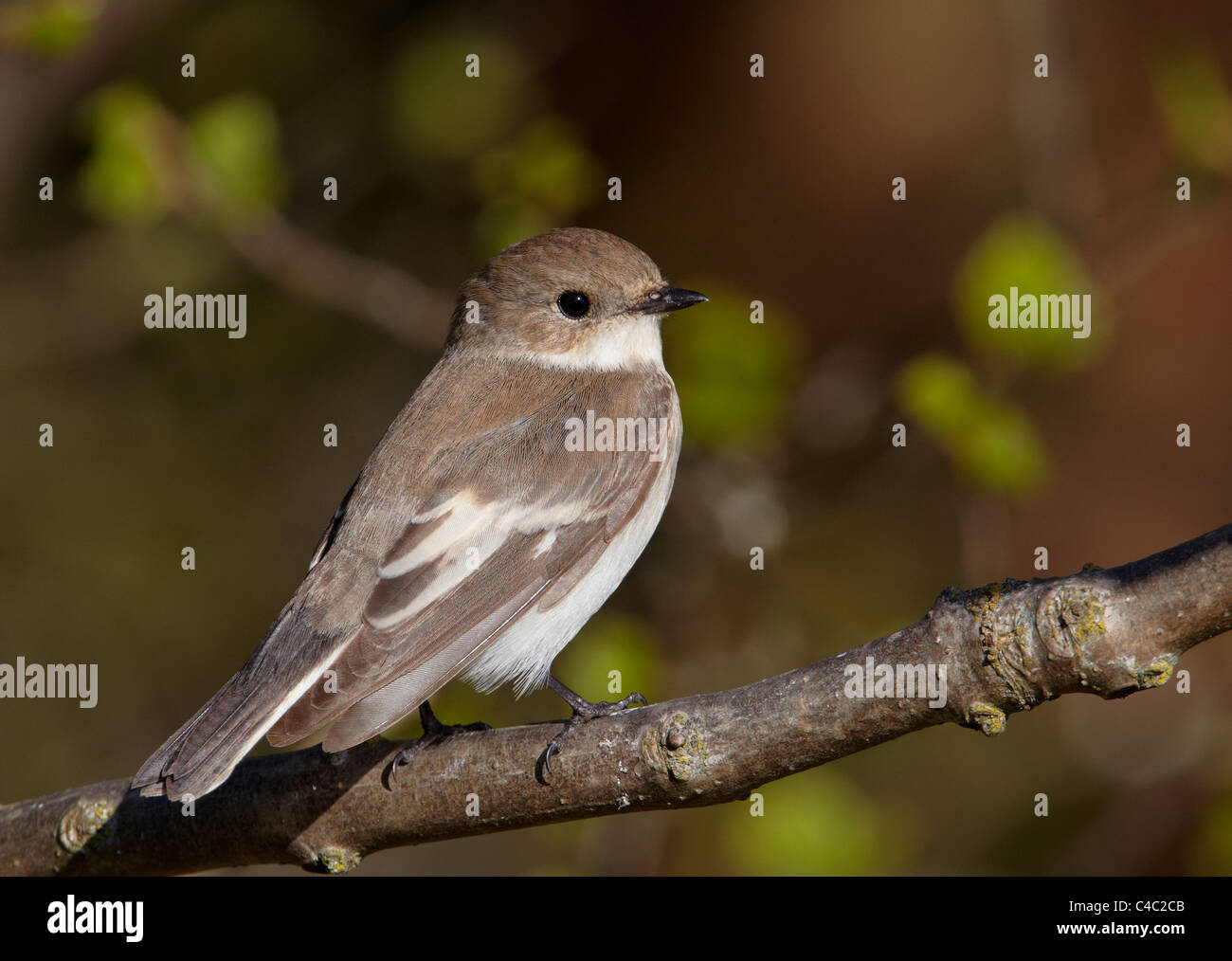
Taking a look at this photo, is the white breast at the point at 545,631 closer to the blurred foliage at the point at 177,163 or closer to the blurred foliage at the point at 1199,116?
the blurred foliage at the point at 177,163

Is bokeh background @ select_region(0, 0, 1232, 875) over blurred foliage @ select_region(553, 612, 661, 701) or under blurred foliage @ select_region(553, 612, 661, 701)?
over

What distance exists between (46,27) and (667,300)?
2.29m

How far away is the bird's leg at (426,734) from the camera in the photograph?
3.46 meters

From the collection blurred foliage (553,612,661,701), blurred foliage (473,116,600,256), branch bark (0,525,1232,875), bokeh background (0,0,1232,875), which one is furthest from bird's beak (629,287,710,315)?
branch bark (0,525,1232,875)

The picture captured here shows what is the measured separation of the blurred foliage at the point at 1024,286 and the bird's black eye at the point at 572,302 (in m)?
1.31

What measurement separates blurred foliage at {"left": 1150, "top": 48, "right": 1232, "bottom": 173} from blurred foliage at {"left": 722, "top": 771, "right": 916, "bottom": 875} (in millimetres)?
2542

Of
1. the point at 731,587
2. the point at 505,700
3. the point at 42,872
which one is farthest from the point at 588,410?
the point at 42,872

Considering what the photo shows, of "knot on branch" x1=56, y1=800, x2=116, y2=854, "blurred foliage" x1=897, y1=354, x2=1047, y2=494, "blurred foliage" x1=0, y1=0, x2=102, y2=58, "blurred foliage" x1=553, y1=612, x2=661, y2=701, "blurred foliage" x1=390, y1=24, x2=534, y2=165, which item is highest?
"blurred foliage" x1=390, y1=24, x2=534, y2=165

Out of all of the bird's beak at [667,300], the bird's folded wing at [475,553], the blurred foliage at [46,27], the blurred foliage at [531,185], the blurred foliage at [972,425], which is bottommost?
the bird's folded wing at [475,553]

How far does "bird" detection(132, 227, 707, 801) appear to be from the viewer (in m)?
3.40

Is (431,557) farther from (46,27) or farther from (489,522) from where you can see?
(46,27)

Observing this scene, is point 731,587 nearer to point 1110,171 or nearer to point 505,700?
point 505,700

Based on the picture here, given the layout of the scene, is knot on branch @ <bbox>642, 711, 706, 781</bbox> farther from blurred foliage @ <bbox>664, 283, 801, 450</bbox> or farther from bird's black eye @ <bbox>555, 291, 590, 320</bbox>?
bird's black eye @ <bbox>555, 291, 590, 320</bbox>

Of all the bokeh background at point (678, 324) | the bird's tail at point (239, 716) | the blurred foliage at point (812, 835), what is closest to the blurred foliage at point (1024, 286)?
the bokeh background at point (678, 324)
